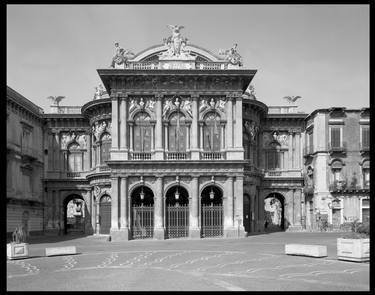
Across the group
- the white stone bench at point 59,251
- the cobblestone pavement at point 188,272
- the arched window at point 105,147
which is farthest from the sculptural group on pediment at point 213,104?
the white stone bench at point 59,251

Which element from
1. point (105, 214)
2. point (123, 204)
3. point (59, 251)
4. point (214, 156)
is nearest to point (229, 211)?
point (214, 156)

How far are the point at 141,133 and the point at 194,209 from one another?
24.2 ft

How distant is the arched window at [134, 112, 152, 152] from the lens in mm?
40250

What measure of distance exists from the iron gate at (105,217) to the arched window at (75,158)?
22.7ft

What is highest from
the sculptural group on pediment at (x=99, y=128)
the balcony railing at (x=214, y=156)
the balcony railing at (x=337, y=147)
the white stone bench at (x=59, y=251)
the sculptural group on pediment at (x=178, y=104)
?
the sculptural group on pediment at (x=178, y=104)

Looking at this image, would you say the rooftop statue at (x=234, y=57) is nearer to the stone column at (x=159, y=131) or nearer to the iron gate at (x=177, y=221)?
the stone column at (x=159, y=131)

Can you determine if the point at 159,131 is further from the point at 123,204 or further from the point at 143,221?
the point at 143,221

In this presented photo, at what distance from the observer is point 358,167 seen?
48.2 metres

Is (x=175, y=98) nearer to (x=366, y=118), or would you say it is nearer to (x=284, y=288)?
(x=366, y=118)

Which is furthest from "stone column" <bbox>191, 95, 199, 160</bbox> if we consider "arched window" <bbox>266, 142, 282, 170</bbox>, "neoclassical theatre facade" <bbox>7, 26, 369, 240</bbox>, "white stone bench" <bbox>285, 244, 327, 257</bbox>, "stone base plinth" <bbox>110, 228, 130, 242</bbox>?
"white stone bench" <bbox>285, 244, 327, 257</bbox>

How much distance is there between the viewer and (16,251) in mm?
25328

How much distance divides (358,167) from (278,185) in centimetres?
779

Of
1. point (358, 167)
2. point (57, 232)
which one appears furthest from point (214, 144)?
point (57, 232)

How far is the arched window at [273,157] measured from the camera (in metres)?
50.7
